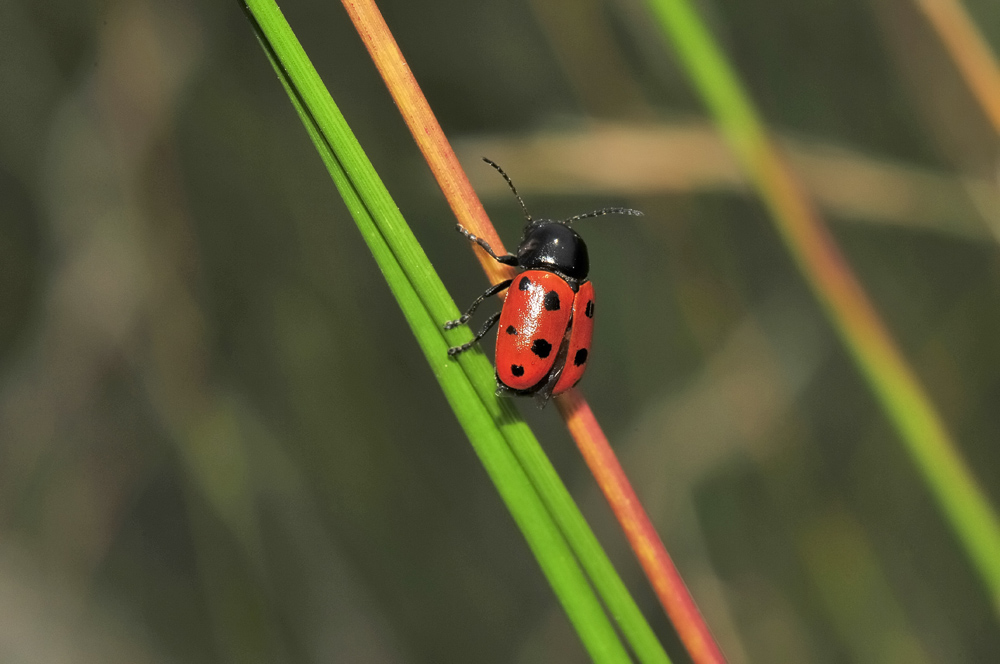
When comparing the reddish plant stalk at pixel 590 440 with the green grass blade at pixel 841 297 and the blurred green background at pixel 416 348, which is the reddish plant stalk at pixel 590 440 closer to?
the green grass blade at pixel 841 297

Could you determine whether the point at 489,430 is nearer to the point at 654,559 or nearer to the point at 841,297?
the point at 654,559

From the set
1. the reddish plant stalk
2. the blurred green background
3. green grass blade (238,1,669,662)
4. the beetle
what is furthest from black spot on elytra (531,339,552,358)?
the blurred green background

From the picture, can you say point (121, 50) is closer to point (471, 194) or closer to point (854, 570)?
point (471, 194)

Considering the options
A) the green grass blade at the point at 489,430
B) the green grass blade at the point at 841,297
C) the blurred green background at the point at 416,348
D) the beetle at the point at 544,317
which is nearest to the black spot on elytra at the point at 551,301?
the beetle at the point at 544,317

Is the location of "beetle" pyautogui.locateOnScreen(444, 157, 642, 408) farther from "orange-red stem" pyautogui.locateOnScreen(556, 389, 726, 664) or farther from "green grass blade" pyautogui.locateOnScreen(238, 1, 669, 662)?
"green grass blade" pyautogui.locateOnScreen(238, 1, 669, 662)

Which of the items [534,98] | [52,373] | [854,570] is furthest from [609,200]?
[52,373]

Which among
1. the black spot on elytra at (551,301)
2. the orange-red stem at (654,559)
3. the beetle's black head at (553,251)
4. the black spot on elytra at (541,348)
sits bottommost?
the orange-red stem at (654,559)

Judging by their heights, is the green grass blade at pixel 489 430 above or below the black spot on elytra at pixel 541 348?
below
